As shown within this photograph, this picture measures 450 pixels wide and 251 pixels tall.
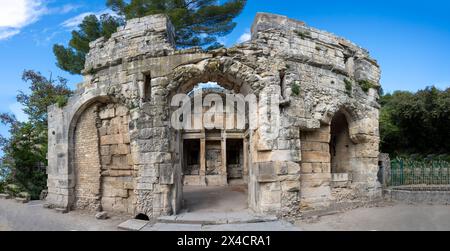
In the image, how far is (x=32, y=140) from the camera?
14.0 meters

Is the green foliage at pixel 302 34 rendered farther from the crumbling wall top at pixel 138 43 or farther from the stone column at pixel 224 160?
the stone column at pixel 224 160

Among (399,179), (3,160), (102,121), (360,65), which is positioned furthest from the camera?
(3,160)

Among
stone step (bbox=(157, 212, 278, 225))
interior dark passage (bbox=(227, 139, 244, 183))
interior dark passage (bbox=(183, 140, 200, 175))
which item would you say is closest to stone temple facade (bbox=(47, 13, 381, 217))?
stone step (bbox=(157, 212, 278, 225))

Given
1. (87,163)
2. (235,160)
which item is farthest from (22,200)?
(235,160)

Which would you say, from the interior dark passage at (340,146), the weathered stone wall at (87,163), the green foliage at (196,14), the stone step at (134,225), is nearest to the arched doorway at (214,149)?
the green foliage at (196,14)

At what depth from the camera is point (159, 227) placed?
6590 millimetres

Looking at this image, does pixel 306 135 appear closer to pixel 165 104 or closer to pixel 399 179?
pixel 165 104

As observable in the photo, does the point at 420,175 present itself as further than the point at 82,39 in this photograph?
No

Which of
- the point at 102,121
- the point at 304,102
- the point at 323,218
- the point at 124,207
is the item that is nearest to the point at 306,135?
the point at 304,102

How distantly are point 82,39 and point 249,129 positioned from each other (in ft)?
36.2

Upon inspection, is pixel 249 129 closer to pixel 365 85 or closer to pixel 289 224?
pixel 289 224

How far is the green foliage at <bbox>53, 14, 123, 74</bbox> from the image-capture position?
47.8 feet

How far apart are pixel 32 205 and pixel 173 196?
628 cm

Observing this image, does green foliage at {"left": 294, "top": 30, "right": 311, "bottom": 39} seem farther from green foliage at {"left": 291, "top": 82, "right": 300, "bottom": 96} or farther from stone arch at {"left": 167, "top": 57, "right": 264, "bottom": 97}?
stone arch at {"left": 167, "top": 57, "right": 264, "bottom": 97}
